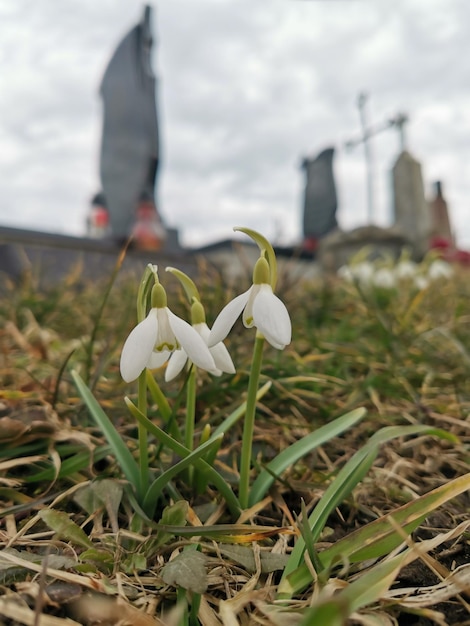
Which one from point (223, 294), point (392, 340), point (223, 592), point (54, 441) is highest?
point (223, 294)

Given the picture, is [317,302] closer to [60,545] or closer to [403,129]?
[60,545]

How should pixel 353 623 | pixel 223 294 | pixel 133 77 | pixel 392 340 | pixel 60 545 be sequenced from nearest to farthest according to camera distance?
pixel 353 623 < pixel 60 545 < pixel 392 340 < pixel 223 294 < pixel 133 77

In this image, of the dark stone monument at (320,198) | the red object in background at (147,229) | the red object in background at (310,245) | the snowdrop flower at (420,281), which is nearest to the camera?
the snowdrop flower at (420,281)

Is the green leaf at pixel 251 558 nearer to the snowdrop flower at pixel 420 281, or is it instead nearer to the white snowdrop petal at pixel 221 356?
the white snowdrop petal at pixel 221 356

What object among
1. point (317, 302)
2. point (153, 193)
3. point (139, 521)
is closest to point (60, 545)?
point (139, 521)

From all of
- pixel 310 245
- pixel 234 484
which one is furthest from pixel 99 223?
pixel 234 484

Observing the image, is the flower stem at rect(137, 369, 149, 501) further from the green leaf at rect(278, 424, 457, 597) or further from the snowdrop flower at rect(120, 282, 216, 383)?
the green leaf at rect(278, 424, 457, 597)

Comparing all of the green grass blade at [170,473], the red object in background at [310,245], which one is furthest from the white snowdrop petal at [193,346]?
the red object in background at [310,245]
